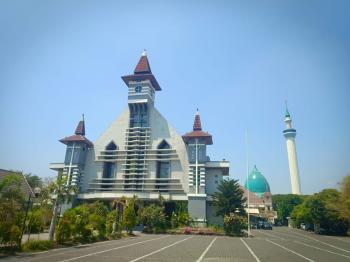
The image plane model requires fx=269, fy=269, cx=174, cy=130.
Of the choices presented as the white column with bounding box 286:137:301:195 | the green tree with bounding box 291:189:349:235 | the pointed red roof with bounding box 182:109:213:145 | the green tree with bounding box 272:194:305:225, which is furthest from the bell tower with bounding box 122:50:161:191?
the white column with bounding box 286:137:301:195

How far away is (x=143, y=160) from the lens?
146 ft

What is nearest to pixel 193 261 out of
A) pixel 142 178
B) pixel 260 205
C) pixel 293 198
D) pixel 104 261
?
pixel 104 261

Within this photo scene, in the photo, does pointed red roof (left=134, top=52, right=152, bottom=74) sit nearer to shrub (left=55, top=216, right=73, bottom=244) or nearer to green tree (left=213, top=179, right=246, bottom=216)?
green tree (left=213, top=179, right=246, bottom=216)

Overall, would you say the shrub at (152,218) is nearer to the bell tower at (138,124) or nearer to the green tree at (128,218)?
the green tree at (128,218)

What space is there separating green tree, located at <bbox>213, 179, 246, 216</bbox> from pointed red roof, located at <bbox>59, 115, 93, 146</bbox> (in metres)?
23.9

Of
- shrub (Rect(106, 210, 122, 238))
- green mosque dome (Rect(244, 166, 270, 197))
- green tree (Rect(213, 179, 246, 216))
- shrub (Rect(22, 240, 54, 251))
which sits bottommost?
shrub (Rect(22, 240, 54, 251))

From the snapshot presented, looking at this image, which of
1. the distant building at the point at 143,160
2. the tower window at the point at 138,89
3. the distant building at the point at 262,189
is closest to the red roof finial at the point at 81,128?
the distant building at the point at 143,160

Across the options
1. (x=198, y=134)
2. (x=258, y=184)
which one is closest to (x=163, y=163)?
(x=198, y=134)

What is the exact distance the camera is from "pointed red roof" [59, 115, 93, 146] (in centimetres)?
4531

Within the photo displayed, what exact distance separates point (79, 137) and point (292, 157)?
6570 cm

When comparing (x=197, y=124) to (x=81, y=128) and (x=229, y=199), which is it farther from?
(x=81, y=128)

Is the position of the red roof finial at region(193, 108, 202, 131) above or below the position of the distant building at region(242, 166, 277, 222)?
above

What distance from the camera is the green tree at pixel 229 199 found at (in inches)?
1454

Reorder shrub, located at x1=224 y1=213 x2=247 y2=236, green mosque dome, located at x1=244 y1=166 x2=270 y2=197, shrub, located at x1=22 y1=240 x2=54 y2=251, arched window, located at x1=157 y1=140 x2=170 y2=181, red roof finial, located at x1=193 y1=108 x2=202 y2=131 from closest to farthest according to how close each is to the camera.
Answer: shrub, located at x1=22 y1=240 x2=54 y2=251
shrub, located at x1=224 y1=213 x2=247 y2=236
arched window, located at x1=157 y1=140 x2=170 y2=181
red roof finial, located at x1=193 y1=108 x2=202 y2=131
green mosque dome, located at x1=244 y1=166 x2=270 y2=197
